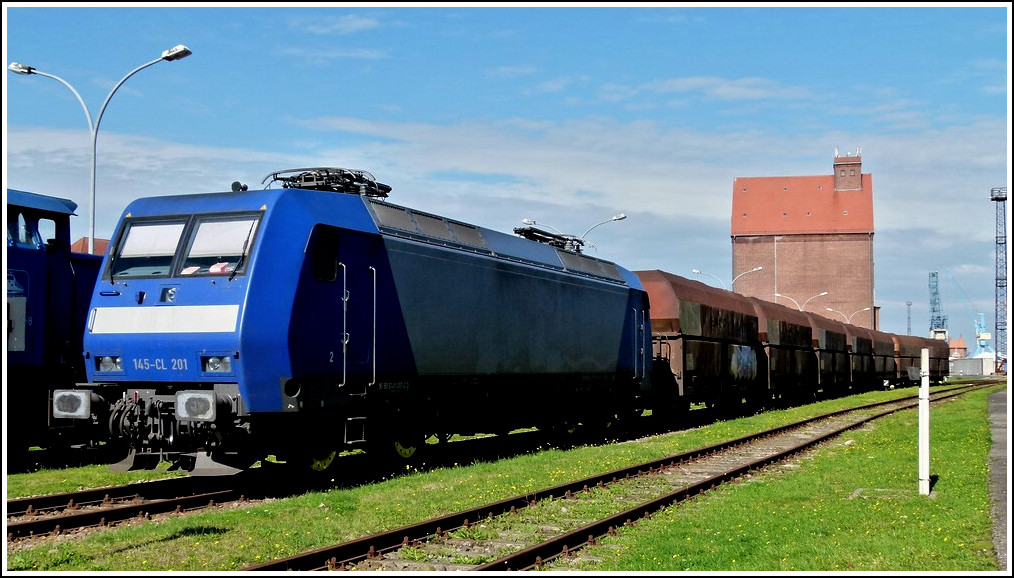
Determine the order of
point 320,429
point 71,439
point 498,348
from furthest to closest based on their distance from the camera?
point 498,348 → point 71,439 → point 320,429

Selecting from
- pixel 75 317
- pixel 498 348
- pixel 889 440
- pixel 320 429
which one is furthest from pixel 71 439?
pixel 889 440

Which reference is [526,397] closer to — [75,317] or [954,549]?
[75,317]

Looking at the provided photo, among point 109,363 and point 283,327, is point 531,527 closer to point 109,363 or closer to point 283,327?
point 283,327

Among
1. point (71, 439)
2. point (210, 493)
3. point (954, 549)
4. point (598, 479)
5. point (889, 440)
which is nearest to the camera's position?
point (954, 549)

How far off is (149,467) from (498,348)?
23.1 feet

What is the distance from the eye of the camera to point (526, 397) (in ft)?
Answer: 66.9

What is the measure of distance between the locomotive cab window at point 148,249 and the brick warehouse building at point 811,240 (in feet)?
295

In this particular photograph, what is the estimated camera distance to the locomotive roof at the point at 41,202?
17000 millimetres

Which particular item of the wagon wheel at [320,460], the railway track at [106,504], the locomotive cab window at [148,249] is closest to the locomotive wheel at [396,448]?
the wagon wheel at [320,460]

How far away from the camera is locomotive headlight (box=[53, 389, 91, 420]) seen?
44.8ft

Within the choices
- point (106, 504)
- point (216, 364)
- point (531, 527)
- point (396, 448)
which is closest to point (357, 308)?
point (216, 364)

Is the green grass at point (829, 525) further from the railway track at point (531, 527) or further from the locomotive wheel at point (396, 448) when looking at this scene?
the locomotive wheel at point (396, 448)

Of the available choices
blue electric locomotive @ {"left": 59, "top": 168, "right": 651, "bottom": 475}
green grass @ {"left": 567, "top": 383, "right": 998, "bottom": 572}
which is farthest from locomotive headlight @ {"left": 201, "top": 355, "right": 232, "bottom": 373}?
green grass @ {"left": 567, "top": 383, "right": 998, "bottom": 572}

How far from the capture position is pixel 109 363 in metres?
14.0
